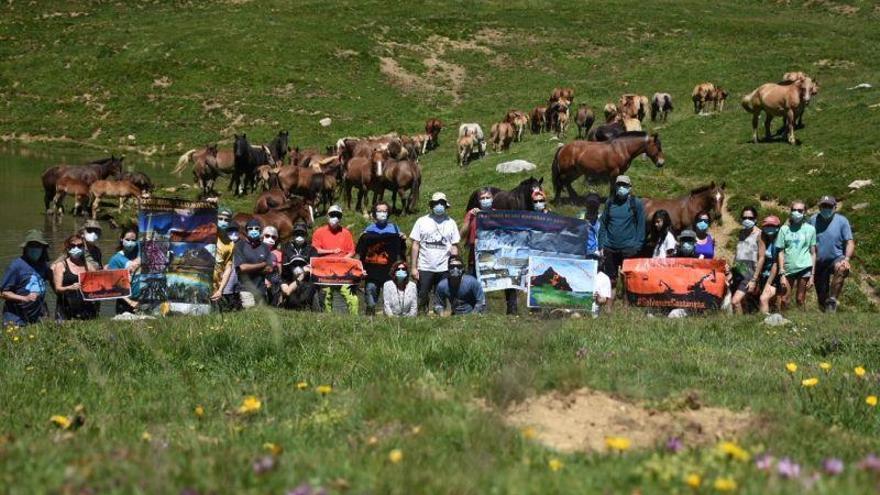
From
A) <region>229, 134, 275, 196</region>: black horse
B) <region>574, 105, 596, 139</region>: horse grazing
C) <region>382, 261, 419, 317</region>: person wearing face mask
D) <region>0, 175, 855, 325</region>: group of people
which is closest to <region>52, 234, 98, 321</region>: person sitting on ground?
<region>0, 175, 855, 325</region>: group of people

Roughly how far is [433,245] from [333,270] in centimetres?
152

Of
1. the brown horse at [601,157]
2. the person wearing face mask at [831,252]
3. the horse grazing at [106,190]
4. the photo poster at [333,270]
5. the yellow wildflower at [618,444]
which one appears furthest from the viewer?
the horse grazing at [106,190]

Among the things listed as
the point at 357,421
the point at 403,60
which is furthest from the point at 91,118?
the point at 357,421

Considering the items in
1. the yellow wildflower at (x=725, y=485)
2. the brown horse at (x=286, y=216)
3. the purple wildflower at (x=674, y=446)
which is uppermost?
the yellow wildflower at (x=725, y=485)

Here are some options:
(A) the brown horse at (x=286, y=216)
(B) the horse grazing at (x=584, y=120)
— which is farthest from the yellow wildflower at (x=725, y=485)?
(B) the horse grazing at (x=584, y=120)

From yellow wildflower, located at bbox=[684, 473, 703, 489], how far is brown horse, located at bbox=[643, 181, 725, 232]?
42.9ft

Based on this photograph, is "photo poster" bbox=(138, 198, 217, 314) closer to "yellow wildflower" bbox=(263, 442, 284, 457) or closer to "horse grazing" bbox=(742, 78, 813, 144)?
"yellow wildflower" bbox=(263, 442, 284, 457)

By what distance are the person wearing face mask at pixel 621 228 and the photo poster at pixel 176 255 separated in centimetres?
581

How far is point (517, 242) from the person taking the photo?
521 inches

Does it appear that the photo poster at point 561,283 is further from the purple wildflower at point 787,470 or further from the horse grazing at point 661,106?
the horse grazing at point 661,106

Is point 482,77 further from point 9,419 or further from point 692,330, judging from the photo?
point 9,419

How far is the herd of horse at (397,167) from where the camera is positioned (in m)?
21.0

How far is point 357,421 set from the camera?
5.56m

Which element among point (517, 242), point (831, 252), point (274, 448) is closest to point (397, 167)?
point (517, 242)
